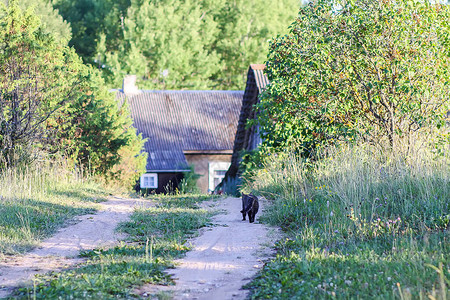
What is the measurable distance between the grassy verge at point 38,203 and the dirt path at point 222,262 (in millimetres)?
2498

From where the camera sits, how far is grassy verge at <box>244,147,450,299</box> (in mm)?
5301

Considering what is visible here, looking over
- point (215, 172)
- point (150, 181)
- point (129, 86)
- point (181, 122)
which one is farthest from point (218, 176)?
point (129, 86)

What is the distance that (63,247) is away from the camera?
25.3 ft

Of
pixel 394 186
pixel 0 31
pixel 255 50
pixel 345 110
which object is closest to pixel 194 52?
pixel 255 50

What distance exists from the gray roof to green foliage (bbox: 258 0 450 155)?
18100 mm

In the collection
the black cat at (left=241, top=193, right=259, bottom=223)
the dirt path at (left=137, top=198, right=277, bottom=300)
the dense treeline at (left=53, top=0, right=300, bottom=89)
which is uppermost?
the dense treeline at (left=53, top=0, right=300, bottom=89)

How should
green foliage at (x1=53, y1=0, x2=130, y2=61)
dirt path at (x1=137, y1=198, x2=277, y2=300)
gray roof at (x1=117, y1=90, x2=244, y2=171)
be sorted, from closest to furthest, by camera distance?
dirt path at (x1=137, y1=198, x2=277, y2=300), gray roof at (x1=117, y1=90, x2=244, y2=171), green foliage at (x1=53, y1=0, x2=130, y2=61)

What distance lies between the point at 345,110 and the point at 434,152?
7.87 ft

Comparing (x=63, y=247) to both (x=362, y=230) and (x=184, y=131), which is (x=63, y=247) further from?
(x=184, y=131)

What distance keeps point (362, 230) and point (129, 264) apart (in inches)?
122

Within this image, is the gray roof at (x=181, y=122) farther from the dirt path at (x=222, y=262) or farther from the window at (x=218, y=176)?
the dirt path at (x=222, y=262)

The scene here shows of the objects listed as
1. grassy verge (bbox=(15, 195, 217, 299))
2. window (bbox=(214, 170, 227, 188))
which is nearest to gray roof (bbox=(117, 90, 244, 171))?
window (bbox=(214, 170, 227, 188))

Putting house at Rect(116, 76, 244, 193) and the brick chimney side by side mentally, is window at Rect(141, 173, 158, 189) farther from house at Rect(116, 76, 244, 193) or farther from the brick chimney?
the brick chimney

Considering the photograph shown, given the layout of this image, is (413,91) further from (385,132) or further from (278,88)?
(278,88)
